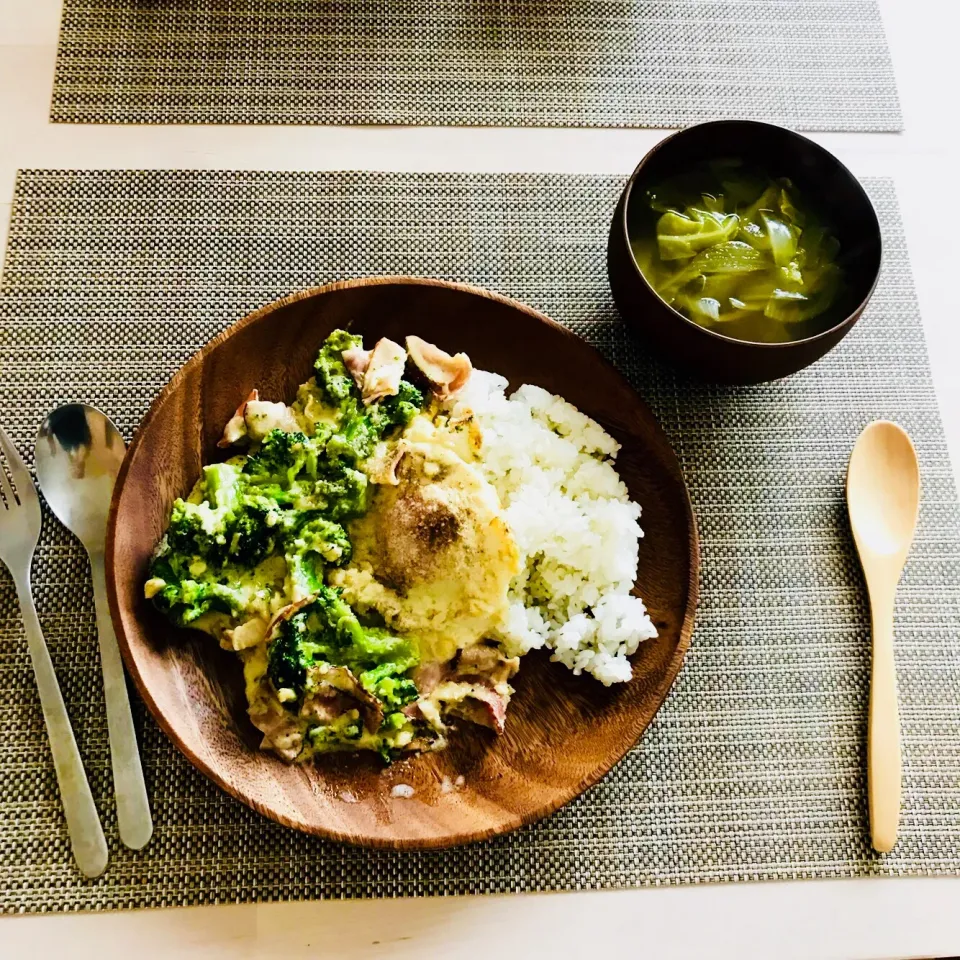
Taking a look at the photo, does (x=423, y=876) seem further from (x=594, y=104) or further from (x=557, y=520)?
(x=594, y=104)

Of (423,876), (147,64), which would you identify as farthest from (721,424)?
(147,64)

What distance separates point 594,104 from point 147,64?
113 centimetres

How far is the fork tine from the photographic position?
184 cm

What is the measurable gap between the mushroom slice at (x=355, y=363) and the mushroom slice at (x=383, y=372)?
1 centimetres

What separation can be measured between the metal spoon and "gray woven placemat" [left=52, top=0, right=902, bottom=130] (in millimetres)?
839

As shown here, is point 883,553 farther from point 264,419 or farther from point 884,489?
point 264,419

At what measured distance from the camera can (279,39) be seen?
2.31m

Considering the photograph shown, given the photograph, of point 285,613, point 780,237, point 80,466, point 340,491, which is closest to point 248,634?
point 285,613

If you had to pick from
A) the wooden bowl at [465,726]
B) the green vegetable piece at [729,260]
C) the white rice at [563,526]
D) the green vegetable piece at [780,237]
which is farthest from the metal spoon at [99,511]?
the green vegetable piece at [780,237]

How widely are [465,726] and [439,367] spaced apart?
71cm

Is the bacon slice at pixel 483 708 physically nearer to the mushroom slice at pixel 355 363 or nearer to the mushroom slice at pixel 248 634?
the mushroom slice at pixel 248 634

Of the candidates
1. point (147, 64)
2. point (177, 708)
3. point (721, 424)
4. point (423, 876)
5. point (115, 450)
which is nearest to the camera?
point (177, 708)

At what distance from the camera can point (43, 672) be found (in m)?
1.77

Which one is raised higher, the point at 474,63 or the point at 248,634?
the point at 474,63
